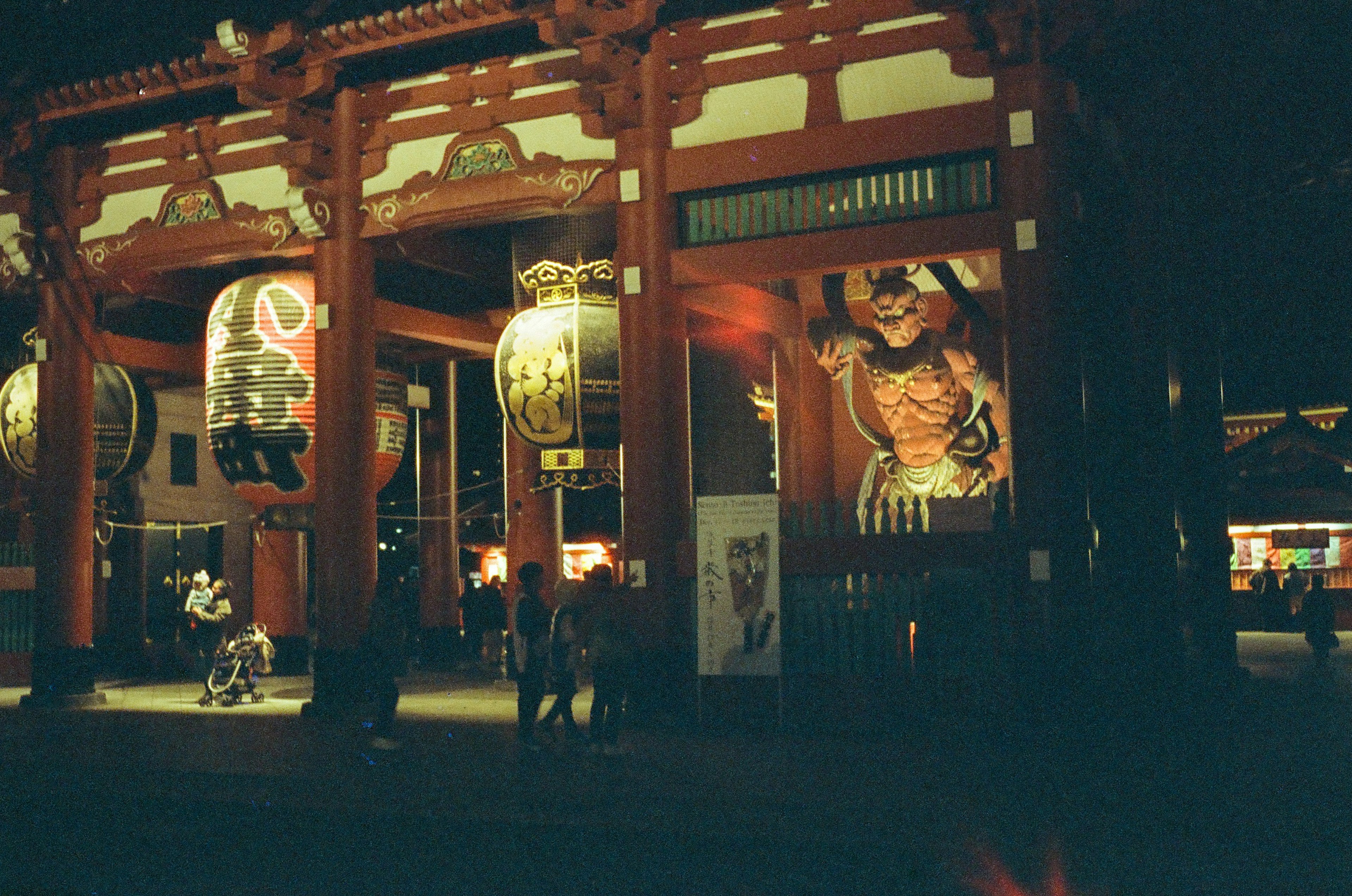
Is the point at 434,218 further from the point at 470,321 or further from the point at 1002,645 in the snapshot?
the point at 1002,645

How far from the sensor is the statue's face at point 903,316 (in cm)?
1708

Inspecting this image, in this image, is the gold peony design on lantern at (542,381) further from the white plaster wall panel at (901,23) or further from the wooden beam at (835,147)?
the white plaster wall panel at (901,23)

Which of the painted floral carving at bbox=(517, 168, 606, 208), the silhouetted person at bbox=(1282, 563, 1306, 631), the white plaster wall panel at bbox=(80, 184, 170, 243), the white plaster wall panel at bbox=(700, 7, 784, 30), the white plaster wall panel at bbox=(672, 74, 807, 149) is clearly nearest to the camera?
the white plaster wall panel at bbox=(672, 74, 807, 149)

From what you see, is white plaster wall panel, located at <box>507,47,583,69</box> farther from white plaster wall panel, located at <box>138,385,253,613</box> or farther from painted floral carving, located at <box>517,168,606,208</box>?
white plaster wall panel, located at <box>138,385,253,613</box>

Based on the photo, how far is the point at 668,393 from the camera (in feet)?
47.6

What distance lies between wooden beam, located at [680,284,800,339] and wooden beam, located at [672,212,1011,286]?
50cm

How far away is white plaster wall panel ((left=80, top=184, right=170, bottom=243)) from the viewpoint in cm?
1802

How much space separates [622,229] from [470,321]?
5764 mm

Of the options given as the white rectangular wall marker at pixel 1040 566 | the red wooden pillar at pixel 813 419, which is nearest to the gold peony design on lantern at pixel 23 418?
the red wooden pillar at pixel 813 419

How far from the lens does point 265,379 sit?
16.4m

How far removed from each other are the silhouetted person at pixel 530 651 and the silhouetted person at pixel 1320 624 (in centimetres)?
1513

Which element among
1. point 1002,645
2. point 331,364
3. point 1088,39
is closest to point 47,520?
point 331,364

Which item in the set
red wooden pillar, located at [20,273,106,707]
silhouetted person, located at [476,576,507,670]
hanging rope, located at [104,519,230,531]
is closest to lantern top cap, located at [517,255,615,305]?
red wooden pillar, located at [20,273,106,707]

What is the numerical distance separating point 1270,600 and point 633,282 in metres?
23.6
